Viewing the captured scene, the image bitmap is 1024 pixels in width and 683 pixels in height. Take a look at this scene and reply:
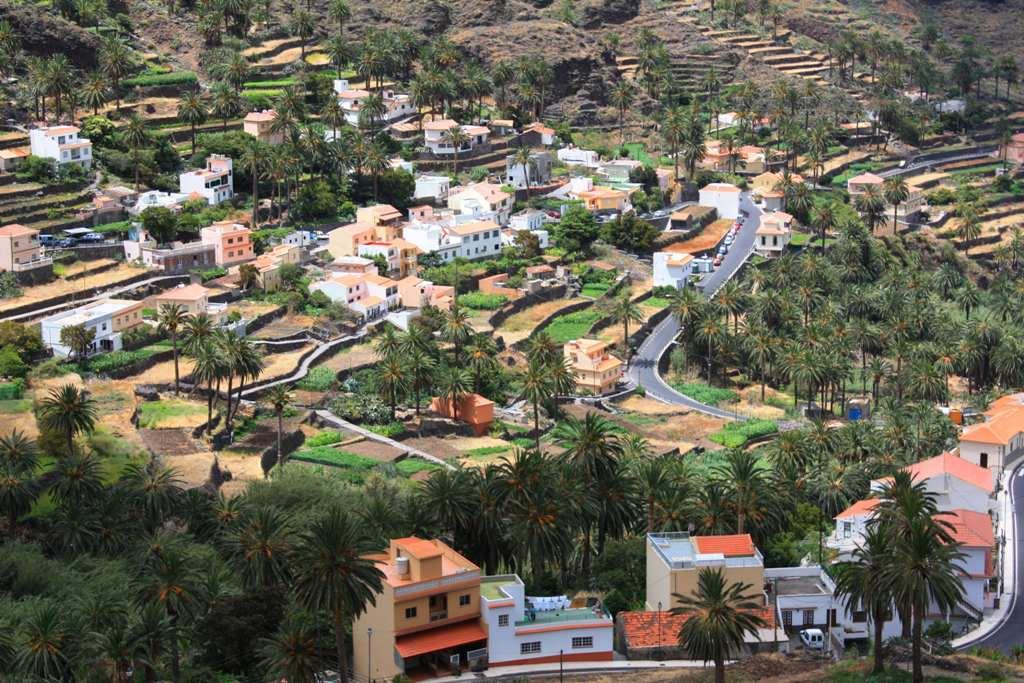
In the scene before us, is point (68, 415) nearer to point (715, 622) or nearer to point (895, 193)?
point (715, 622)

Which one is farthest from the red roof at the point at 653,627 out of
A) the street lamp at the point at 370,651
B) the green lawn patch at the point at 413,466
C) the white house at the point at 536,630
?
the green lawn patch at the point at 413,466

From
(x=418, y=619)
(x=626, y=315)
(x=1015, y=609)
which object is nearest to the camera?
(x=418, y=619)

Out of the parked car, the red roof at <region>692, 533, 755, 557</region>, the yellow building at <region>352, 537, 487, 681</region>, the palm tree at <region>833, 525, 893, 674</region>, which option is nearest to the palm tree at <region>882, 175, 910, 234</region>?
the parked car

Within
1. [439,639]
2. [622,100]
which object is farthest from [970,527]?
[622,100]

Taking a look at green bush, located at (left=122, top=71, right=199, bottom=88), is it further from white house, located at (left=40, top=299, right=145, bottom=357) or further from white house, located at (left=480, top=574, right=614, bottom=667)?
white house, located at (left=480, top=574, right=614, bottom=667)

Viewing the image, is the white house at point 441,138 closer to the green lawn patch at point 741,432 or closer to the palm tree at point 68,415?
the green lawn patch at point 741,432

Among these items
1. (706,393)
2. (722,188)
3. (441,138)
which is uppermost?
(441,138)
